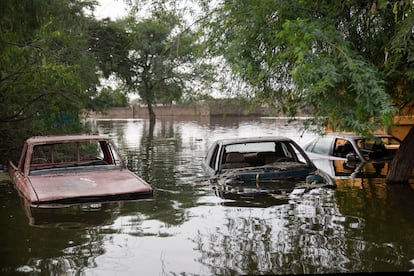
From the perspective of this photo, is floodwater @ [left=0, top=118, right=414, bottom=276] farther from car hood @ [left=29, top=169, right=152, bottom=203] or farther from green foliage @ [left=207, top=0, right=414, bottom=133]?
green foliage @ [left=207, top=0, right=414, bottom=133]

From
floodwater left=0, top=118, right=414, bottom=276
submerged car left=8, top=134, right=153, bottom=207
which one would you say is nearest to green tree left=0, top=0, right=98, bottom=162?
submerged car left=8, top=134, right=153, bottom=207

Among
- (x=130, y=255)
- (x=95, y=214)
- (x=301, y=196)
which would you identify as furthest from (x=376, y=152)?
(x=130, y=255)

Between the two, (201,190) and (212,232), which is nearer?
(212,232)

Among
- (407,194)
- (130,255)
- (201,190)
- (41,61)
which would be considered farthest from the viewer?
(41,61)

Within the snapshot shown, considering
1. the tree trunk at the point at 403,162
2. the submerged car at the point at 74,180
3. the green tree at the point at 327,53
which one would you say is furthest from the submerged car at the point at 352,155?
the submerged car at the point at 74,180

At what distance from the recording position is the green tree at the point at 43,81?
1317 cm

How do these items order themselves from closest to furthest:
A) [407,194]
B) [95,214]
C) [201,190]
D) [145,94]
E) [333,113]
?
[333,113] → [95,214] → [407,194] → [201,190] → [145,94]

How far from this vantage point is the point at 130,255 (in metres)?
6.20

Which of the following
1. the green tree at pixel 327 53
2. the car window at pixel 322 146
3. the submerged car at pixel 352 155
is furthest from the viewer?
the car window at pixel 322 146

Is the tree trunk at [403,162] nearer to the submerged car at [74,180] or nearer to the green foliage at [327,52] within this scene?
the green foliage at [327,52]

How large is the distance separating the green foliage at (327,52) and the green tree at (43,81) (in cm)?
483

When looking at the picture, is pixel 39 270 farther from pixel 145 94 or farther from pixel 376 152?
pixel 145 94

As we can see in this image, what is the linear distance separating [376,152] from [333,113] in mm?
8536

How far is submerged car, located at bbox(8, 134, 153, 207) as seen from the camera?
803 cm
